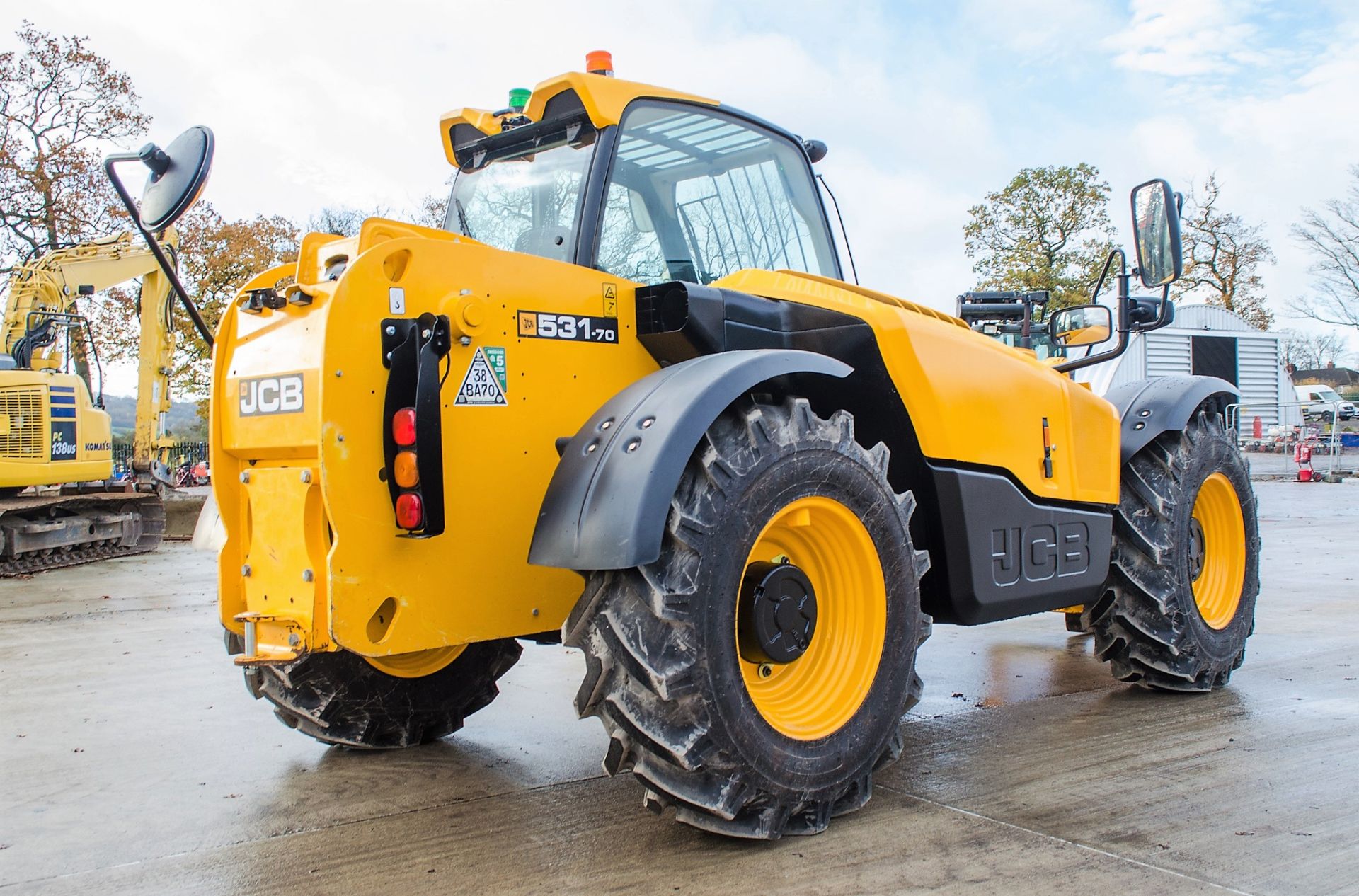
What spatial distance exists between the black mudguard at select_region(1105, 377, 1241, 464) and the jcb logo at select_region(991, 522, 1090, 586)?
72 centimetres

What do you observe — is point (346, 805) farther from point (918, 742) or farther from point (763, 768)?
point (918, 742)

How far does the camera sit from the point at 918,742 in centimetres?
432

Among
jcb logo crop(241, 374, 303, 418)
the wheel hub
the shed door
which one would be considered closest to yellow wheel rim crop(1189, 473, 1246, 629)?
the wheel hub

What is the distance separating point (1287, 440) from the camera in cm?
3278

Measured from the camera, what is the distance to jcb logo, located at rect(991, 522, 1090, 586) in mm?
4137

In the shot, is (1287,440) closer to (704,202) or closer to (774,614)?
(704,202)

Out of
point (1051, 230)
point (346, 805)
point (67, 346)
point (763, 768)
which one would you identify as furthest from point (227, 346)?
point (1051, 230)

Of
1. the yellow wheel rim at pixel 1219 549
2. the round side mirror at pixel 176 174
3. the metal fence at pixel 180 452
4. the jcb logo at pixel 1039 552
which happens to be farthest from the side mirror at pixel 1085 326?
the metal fence at pixel 180 452

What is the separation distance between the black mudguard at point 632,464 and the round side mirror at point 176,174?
1.28 meters

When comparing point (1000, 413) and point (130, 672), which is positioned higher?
point (1000, 413)

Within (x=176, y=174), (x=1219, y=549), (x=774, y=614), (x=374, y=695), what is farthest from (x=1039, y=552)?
(x=176, y=174)

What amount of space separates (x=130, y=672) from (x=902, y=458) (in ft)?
15.1

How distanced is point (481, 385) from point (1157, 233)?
2.82 metres

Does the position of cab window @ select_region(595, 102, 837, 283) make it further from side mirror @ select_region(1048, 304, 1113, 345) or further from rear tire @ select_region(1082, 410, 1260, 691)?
rear tire @ select_region(1082, 410, 1260, 691)
